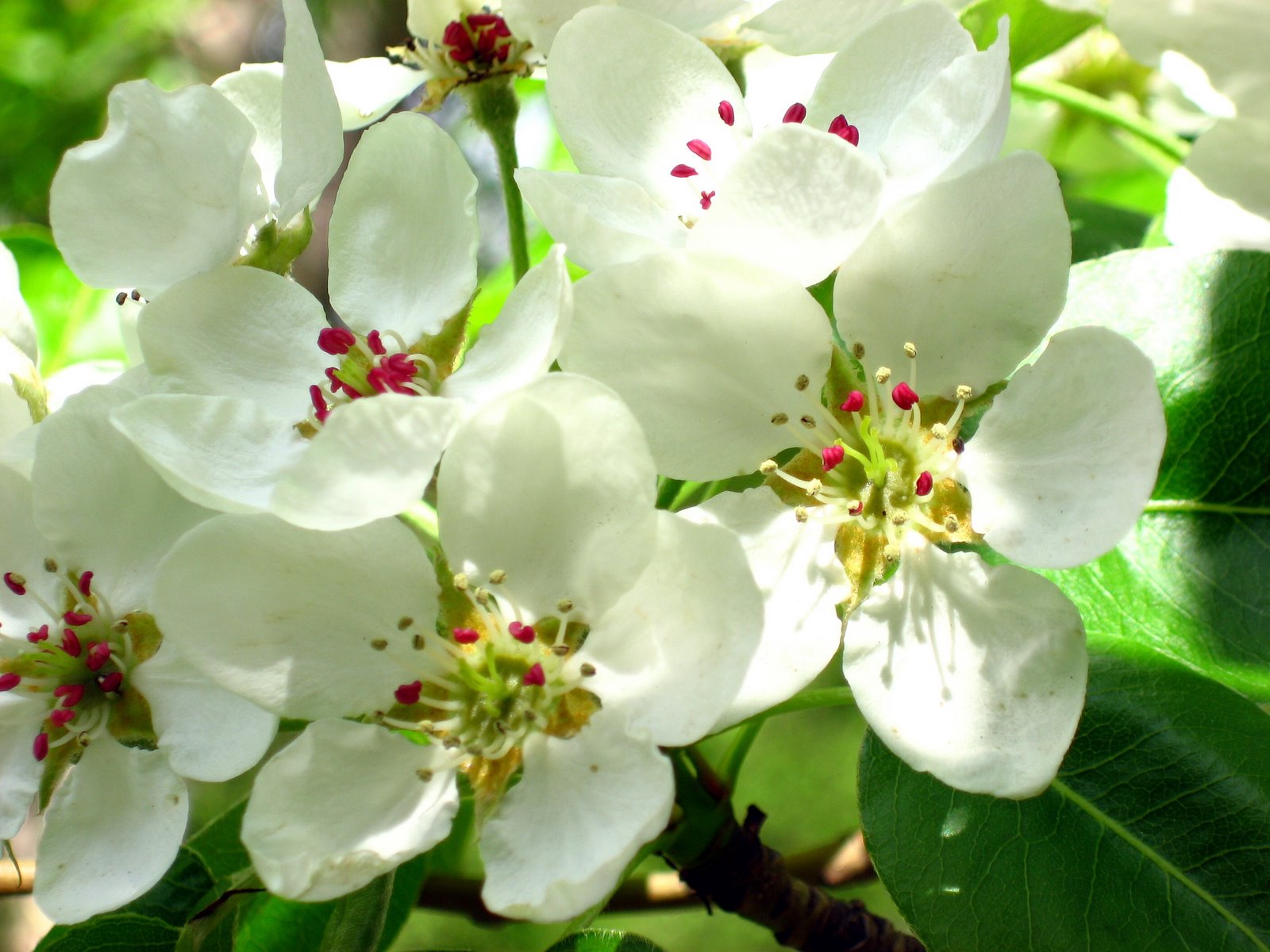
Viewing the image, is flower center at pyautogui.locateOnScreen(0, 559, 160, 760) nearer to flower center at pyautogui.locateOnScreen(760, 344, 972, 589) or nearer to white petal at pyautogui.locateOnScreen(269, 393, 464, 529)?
white petal at pyautogui.locateOnScreen(269, 393, 464, 529)

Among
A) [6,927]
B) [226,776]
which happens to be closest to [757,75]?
[226,776]

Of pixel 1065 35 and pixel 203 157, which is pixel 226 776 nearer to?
pixel 203 157

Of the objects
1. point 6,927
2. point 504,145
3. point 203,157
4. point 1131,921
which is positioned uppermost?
point 203,157

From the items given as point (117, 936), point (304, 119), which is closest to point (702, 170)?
point (304, 119)

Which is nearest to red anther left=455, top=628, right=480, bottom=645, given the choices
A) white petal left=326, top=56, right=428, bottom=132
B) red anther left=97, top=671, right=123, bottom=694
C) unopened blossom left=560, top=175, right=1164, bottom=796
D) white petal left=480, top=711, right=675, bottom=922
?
white petal left=480, top=711, right=675, bottom=922

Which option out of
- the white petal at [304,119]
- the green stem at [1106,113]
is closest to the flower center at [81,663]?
the white petal at [304,119]

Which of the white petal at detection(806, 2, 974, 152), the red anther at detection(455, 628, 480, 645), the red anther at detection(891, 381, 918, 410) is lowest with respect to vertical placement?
the red anther at detection(455, 628, 480, 645)

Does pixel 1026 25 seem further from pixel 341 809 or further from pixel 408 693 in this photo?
pixel 341 809
